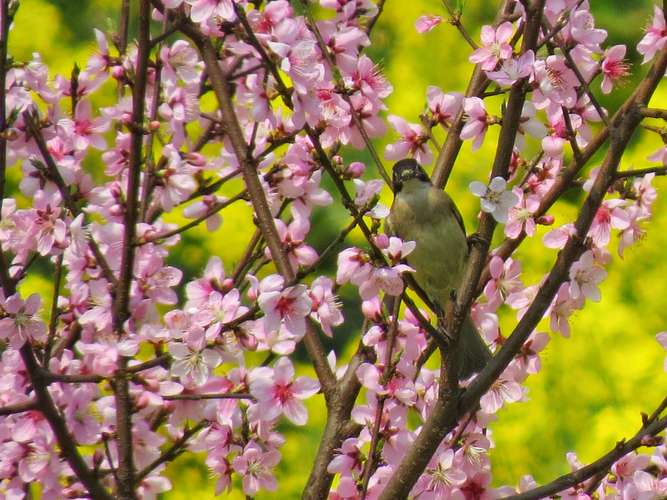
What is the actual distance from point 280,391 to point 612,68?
0.90 m

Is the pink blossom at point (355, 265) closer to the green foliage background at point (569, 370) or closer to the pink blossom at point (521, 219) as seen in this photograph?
the pink blossom at point (521, 219)

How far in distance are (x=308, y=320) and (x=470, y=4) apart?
14.3 ft

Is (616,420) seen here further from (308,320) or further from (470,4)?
(470,4)

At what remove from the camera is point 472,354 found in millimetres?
2848

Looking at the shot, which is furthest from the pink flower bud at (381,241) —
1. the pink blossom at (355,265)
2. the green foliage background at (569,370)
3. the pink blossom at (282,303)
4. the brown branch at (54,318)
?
the green foliage background at (569,370)

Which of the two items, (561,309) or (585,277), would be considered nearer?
(585,277)

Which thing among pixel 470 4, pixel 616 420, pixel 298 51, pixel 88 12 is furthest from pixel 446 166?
pixel 88 12

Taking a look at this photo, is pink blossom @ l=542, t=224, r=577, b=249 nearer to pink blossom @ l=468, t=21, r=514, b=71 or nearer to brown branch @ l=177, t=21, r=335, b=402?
A: pink blossom @ l=468, t=21, r=514, b=71

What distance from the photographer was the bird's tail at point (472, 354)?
110 inches

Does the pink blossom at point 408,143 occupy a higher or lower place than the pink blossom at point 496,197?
higher

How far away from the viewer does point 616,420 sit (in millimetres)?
4297

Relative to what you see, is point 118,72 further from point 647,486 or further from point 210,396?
point 647,486

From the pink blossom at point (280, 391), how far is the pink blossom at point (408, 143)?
2.12ft

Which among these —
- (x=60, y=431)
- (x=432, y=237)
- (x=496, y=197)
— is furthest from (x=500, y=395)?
(x=432, y=237)
